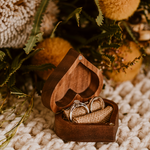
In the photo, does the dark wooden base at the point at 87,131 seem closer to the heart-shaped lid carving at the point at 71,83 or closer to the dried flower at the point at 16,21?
the heart-shaped lid carving at the point at 71,83

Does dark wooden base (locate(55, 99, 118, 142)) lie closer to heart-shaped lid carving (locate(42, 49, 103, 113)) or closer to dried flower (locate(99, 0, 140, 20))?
heart-shaped lid carving (locate(42, 49, 103, 113))

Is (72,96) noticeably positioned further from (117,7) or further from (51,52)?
(117,7)

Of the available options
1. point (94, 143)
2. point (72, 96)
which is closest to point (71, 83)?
point (72, 96)

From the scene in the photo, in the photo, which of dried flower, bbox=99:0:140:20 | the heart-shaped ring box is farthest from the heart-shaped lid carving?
dried flower, bbox=99:0:140:20

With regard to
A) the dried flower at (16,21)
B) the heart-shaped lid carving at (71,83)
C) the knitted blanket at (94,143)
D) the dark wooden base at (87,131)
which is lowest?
the knitted blanket at (94,143)

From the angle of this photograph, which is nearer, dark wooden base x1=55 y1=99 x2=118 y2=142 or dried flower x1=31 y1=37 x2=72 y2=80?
dark wooden base x1=55 y1=99 x2=118 y2=142

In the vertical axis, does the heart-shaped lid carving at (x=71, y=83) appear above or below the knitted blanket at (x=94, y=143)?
above

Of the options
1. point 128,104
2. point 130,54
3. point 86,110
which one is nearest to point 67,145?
point 86,110

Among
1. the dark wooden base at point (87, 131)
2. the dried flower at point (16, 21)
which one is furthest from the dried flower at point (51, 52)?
the dark wooden base at point (87, 131)
